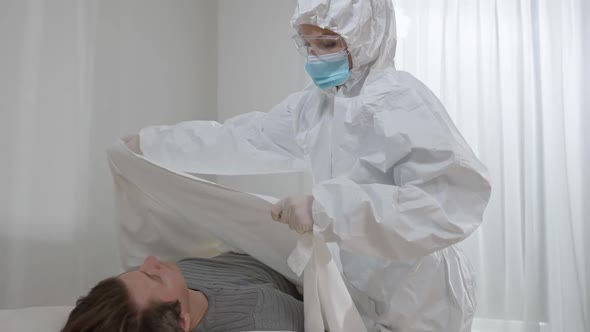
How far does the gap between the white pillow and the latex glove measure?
487 millimetres

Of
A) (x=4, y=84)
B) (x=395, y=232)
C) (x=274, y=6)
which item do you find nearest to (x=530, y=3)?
(x=274, y=6)

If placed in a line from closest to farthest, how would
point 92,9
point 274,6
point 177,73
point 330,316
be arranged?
point 330,316, point 92,9, point 177,73, point 274,6

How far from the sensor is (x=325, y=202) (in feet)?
3.84

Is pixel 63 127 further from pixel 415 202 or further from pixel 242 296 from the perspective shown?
pixel 415 202

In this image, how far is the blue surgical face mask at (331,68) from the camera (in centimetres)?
158

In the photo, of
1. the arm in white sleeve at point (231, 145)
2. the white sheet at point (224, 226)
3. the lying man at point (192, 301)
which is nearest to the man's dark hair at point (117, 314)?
the lying man at point (192, 301)

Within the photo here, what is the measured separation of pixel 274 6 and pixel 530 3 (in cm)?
120

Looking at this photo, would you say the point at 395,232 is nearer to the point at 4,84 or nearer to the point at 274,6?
the point at 4,84

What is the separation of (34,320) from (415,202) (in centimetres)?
78

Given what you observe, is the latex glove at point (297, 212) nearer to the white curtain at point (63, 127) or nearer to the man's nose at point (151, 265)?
the man's nose at point (151, 265)

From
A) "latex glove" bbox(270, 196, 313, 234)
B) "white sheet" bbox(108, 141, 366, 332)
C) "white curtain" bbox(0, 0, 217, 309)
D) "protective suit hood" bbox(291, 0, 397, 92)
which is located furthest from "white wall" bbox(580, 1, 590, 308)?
"latex glove" bbox(270, 196, 313, 234)

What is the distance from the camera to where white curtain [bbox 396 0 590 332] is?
2.68 meters

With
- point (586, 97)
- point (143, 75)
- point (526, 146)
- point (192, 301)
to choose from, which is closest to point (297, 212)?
point (192, 301)

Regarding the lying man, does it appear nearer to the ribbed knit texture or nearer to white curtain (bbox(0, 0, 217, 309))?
the ribbed knit texture
